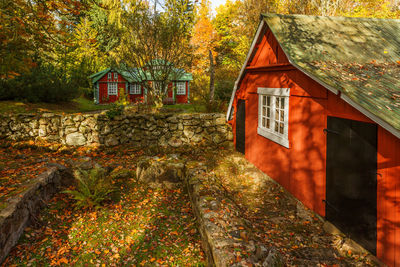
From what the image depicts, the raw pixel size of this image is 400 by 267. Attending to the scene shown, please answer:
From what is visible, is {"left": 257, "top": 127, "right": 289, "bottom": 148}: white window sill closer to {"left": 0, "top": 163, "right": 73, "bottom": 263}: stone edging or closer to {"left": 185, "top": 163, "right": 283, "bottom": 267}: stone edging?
{"left": 185, "top": 163, "right": 283, "bottom": 267}: stone edging

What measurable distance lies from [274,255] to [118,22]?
12996mm

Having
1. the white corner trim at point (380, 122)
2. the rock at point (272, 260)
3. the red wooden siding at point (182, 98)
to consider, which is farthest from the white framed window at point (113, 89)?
the rock at point (272, 260)

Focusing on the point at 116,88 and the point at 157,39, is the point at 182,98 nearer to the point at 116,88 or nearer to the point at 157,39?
the point at 116,88

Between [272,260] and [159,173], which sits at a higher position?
[159,173]

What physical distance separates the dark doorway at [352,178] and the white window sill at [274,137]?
1.71 meters

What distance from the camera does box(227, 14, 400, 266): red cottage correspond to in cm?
424

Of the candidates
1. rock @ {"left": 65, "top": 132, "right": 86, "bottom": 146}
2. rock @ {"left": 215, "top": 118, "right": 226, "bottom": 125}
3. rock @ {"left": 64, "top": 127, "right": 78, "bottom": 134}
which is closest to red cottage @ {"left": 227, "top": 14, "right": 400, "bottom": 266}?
rock @ {"left": 215, "top": 118, "right": 226, "bottom": 125}

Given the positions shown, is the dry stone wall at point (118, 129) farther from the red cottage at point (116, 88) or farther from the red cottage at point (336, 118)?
the red cottage at point (116, 88)

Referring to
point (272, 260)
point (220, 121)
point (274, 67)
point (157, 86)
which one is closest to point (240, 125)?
point (220, 121)

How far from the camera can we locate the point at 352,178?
16.1 feet

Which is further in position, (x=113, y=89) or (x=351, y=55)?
(x=113, y=89)

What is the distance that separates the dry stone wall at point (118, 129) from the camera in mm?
11578

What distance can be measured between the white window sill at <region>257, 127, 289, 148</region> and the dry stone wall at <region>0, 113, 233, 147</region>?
328cm

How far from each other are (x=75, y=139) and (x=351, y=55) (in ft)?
34.8
